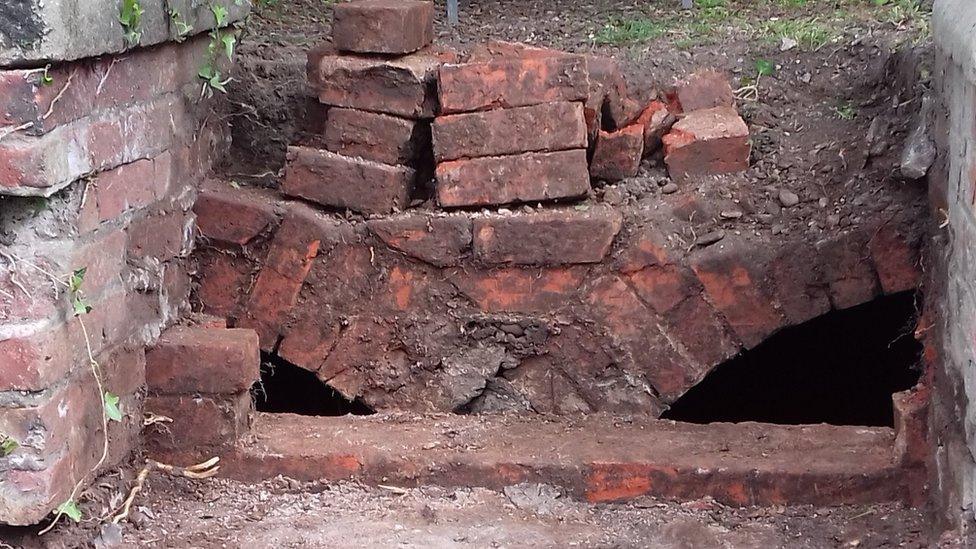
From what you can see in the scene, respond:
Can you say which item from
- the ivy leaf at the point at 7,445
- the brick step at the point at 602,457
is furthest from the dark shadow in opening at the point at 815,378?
the ivy leaf at the point at 7,445

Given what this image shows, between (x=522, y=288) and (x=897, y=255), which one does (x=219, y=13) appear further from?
(x=897, y=255)

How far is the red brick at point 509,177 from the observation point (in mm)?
2891

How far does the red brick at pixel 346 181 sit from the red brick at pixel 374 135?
3cm

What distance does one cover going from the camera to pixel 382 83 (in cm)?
293

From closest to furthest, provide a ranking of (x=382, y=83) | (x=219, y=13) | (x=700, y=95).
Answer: (x=219, y=13), (x=382, y=83), (x=700, y=95)

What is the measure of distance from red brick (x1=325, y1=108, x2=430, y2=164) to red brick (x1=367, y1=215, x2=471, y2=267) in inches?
7.3

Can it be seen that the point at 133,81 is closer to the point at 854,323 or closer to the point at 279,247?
the point at 279,247

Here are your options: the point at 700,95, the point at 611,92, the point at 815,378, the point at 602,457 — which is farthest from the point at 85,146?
the point at 815,378

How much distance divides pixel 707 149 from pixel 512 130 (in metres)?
0.56

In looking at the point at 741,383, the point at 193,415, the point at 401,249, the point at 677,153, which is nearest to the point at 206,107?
the point at 401,249

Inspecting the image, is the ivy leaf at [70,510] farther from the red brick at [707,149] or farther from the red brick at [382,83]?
the red brick at [707,149]

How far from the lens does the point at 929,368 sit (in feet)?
8.16

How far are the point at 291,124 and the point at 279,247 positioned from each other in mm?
529

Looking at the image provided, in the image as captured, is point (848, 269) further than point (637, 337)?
No
